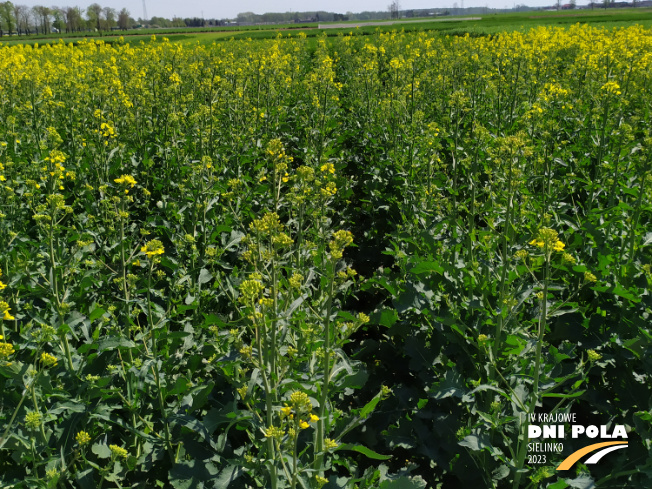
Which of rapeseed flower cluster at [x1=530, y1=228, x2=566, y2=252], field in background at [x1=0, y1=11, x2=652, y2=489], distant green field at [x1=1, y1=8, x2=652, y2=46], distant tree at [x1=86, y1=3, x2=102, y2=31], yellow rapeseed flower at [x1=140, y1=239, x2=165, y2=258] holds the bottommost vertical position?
field in background at [x1=0, y1=11, x2=652, y2=489]

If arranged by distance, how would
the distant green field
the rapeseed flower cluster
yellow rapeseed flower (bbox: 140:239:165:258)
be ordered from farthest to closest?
the distant green field < yellow rapeseed flower (bbox: 140:239:165:258) < the rapeseed flower cluster

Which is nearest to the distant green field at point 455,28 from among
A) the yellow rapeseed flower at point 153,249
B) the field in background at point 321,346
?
the field in background at point 321,346

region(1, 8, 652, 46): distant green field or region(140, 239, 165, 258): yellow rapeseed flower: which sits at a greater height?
region(1, 8, 652, 46): distant green field

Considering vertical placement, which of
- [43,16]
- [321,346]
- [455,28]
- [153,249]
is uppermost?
[43,16]

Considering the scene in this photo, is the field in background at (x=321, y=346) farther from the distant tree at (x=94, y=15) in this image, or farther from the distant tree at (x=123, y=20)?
the distant tree at (x=123, y=20)

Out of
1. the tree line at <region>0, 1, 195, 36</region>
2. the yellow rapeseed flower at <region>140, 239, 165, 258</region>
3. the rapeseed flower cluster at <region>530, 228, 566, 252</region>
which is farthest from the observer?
the tree line at <region>0, 1, 195, 36</region>

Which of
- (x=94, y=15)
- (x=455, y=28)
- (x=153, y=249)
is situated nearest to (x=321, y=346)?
(x=153, y=249)

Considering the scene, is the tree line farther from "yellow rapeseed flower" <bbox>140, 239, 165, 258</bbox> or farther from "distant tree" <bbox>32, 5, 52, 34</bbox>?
"yellow rapeseed flower" <bbox>140, 239, 165, 258</bbox>

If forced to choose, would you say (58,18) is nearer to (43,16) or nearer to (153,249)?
(43,16)

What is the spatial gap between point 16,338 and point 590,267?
383 cm

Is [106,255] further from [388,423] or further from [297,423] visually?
[297,423]

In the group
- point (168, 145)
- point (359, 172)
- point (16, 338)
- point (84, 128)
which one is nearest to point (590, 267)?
point (16, 338)

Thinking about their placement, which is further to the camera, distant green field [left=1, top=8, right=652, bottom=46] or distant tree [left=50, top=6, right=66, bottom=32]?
distant tree [left=50, top=6, right=66, bottom=32]

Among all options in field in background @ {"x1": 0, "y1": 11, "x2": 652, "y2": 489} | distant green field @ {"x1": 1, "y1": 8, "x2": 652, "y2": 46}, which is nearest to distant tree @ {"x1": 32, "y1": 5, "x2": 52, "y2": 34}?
distant green field @ {"x1": 1, "y1": 8, "x2": 652, "y2": 46}
